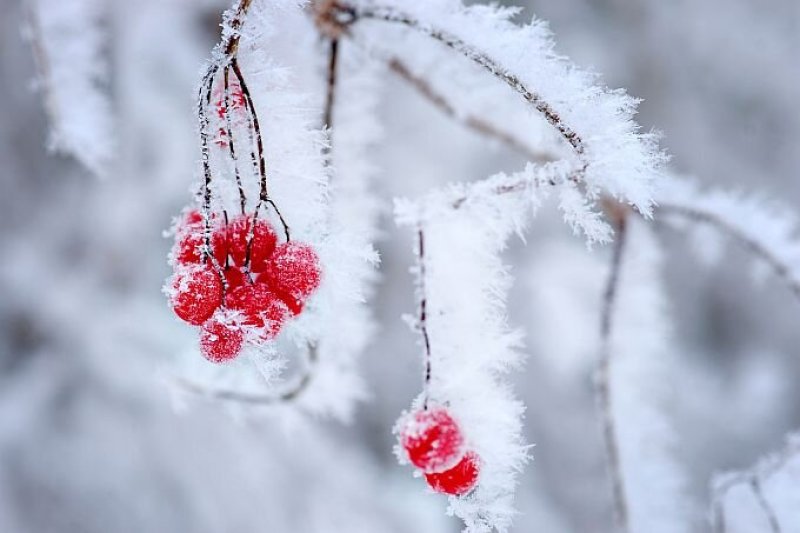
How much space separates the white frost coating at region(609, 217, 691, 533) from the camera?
1229mm

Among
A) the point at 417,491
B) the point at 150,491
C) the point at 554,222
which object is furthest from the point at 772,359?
the point at 150,491

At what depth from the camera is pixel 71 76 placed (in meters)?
1.36

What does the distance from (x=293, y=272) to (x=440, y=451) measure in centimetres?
20

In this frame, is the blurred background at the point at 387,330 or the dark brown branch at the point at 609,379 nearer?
the dark brown branch at the point at 609,379

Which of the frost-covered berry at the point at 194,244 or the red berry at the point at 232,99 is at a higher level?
the red berry at the point at 232,99

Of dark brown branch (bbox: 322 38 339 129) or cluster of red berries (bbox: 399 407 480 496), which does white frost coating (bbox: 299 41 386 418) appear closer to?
dark brown branch (bbox: 322 38 339 129)

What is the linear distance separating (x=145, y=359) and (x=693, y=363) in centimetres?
193

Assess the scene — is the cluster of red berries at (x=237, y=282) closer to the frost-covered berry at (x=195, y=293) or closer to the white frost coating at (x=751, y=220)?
the frost-covered berry at (x=195, y=293)

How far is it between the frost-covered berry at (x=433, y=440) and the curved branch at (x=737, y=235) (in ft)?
2.09

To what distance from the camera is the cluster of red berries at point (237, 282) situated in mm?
613

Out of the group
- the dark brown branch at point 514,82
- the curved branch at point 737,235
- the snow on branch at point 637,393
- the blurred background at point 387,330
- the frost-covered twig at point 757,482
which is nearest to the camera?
the dark brown branch at point 514,82

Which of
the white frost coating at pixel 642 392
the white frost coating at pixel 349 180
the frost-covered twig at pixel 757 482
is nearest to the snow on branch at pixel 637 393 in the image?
the white frost coating at pixel 642 392

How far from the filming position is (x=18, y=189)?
2.50 metres

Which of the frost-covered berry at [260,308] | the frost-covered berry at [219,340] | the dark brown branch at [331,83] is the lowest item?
the frost-covered berry at [219,340]
